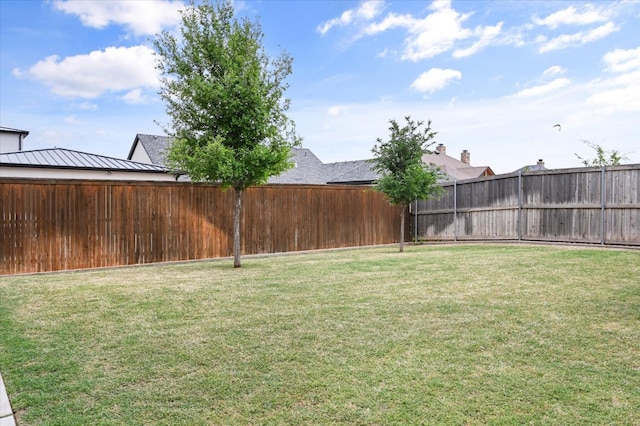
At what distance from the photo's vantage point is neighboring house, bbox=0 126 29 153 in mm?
20203

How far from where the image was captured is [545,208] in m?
11.9

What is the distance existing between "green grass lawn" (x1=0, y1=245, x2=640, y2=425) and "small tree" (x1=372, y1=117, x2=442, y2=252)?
556cm

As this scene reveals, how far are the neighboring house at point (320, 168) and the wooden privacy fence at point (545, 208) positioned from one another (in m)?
9.36

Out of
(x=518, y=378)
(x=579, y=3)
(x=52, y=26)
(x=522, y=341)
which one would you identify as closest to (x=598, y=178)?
(x=579, y=3)

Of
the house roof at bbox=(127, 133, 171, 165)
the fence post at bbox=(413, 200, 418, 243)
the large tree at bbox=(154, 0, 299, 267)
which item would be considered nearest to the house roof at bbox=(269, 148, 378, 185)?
the house roof at bbox=(127, 133, 171, 165)

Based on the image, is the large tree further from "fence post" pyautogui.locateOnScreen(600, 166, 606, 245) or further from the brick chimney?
the brick chimney

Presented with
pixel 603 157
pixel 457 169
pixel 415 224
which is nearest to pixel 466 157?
pixel 457 169

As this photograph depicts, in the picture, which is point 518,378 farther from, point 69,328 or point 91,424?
point 69,328

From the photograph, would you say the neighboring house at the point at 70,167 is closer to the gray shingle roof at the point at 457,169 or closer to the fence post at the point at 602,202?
the fence post at the point at 602,202

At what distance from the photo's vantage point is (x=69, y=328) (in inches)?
183

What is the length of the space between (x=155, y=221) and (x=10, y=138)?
1470 centimetres

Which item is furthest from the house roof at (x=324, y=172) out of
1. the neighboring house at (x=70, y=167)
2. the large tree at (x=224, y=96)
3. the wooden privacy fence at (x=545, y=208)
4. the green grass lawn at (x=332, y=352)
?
the green grass lawn at (x=332, y=352)

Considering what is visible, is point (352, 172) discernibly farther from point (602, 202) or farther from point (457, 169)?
point (602, 202)

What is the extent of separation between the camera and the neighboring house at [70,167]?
12360mm
